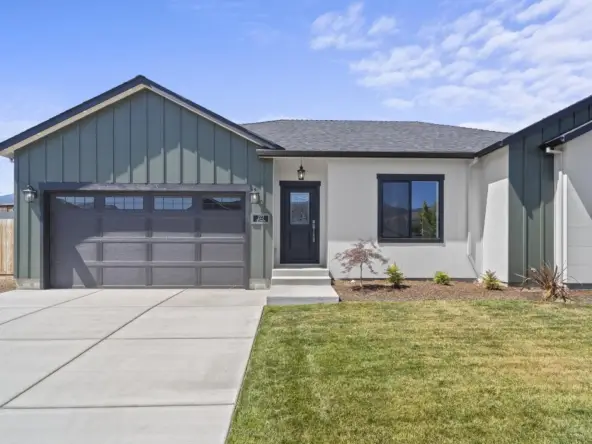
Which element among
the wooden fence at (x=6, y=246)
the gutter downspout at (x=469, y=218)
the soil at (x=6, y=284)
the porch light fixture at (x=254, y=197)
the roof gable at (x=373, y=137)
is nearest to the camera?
the porch light fixture at (x=254, y=197)

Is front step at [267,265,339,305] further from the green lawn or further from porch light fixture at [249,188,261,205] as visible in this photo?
porch light fixture at [249,188,261,205]

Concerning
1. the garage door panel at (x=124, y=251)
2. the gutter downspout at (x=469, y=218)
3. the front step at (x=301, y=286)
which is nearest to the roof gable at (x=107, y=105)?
the garage door panel at (x=124, y=251)

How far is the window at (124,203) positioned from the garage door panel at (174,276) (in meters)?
1.61

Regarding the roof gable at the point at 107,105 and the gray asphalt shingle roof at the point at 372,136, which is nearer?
the roof gable at the point at 107,105

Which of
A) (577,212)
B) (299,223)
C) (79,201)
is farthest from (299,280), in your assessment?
(577,212)

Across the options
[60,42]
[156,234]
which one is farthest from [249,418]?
[60,42]

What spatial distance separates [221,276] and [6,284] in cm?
550

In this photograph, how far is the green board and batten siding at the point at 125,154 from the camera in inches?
348

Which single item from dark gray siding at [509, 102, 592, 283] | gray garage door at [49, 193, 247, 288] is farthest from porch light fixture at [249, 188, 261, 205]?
dark gray siding at [509, 102, 592, 283]

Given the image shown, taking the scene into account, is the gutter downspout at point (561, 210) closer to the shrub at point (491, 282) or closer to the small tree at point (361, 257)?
the shrub at point (491, 282)

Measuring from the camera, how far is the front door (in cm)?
992

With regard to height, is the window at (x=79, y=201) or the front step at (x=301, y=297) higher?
the window at (x=79, y=201)

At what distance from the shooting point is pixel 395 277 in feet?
28.2

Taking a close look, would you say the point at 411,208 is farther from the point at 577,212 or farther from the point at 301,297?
the point at 301,297
